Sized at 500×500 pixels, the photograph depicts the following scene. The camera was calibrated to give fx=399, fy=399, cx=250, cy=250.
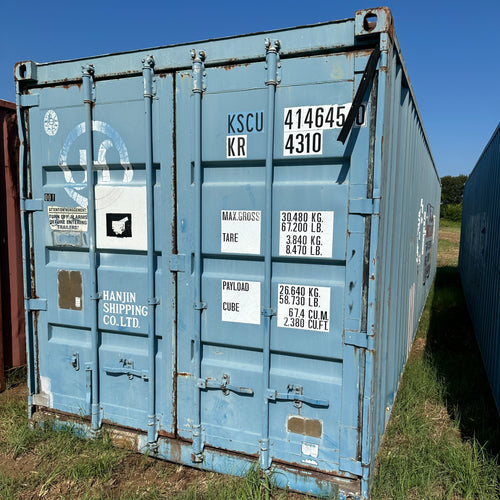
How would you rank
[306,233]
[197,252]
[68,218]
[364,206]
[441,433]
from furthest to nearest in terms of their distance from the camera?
[441,433] < [68,218] < [197,252] < [306,233] < [364,206]

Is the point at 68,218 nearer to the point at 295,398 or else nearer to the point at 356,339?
the point at 295,398

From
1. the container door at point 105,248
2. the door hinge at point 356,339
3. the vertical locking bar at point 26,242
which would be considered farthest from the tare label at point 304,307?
the vertical locking bar at point 26,242

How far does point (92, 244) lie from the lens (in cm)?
327

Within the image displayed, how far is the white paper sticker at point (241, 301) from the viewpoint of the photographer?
2885 mm

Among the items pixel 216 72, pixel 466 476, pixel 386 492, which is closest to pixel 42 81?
pixel 216 72

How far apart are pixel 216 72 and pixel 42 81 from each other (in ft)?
5.28

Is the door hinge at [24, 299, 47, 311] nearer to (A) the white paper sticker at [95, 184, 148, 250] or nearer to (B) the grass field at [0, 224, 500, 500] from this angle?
(A) the white paper sticker at [95, 184, 148, 250]

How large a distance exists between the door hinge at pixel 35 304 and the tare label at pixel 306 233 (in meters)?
2.21

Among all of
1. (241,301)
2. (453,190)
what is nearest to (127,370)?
(241,301)

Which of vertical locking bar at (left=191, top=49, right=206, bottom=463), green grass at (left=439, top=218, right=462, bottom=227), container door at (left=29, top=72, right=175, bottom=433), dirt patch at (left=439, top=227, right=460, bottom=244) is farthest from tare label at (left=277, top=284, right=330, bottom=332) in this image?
green grass at (left=439, top=218, right=462, bottom=227)

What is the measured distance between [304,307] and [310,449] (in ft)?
3.31

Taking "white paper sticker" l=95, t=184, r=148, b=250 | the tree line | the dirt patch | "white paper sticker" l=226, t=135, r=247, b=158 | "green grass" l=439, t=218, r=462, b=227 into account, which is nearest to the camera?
"white paper sticker" l=226, t=135, r=247, b=158

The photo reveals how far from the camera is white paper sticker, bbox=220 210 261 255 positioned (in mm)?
2852

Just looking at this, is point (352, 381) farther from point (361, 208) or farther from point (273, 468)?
point (361, 208)
